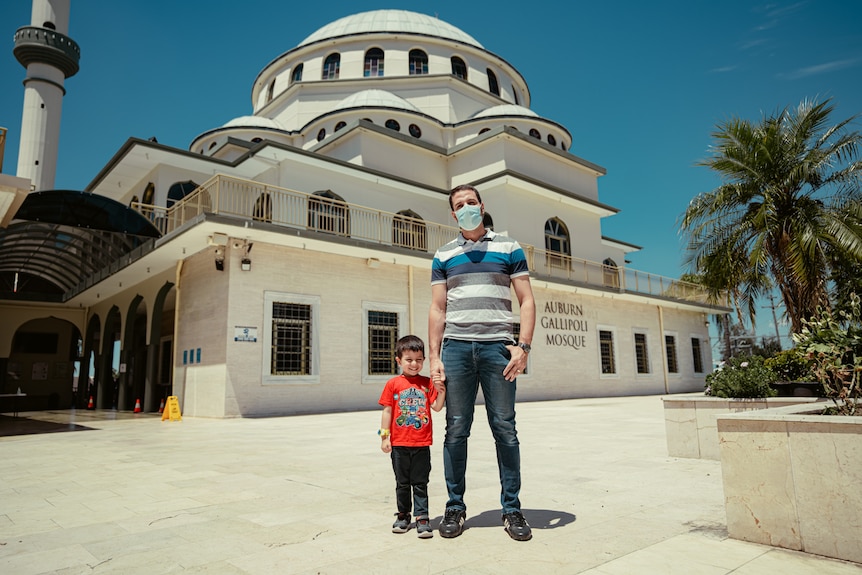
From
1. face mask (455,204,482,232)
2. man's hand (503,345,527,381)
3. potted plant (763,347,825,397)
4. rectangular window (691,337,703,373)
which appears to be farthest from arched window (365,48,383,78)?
man's hand (503,345,527,381)

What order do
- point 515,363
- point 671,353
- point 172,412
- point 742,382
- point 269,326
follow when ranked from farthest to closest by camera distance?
1. point 671,353
2. point 269,326
3. point 172,412
4. point 742,382
5. point 515,363

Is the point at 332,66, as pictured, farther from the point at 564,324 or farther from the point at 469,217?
the point at 469,217

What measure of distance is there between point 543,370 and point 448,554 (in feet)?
61.9

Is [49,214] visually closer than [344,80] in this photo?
Yes

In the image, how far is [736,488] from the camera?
317 centimetres

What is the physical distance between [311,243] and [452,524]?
12357 millimetres

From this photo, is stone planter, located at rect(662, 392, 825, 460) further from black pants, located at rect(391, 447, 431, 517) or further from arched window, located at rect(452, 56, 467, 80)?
arched window, located at rect(452, 56, 467, 80)

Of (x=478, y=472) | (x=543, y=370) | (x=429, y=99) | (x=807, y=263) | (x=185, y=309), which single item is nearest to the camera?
(x=478, y=472)

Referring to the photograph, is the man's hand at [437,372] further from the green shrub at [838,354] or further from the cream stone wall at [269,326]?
the cream stone wall at [269,326]

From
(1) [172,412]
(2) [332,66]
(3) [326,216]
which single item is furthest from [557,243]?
(1) [172,412]

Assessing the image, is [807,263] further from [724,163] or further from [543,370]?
[543,370]

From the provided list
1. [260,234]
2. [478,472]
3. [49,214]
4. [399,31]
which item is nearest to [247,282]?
[260,234]

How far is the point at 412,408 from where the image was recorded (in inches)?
136

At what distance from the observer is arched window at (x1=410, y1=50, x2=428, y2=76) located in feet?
96.1
